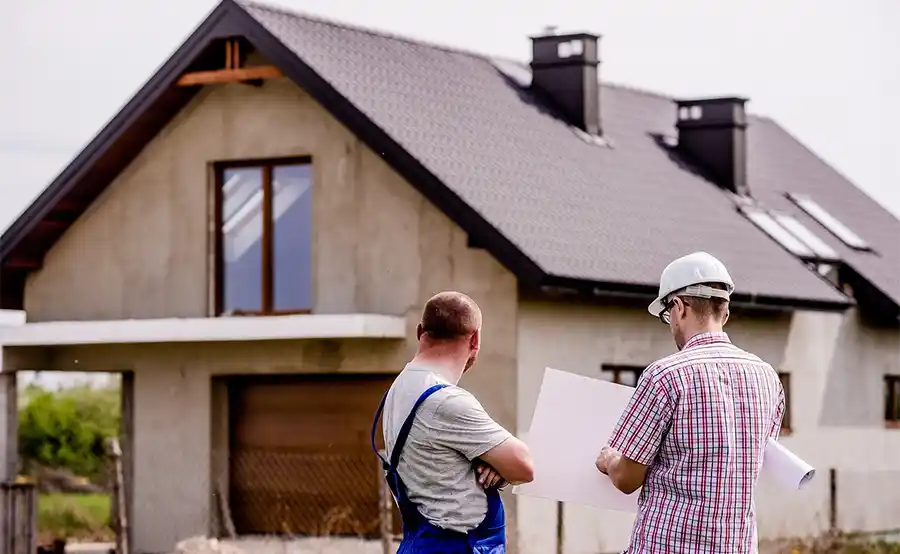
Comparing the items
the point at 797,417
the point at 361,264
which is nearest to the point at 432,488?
the point at 361,264

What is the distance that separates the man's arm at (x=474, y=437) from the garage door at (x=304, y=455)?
1042 cm

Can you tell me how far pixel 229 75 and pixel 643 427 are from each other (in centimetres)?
1190

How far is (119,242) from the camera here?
59.1 feet

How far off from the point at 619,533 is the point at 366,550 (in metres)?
2.66

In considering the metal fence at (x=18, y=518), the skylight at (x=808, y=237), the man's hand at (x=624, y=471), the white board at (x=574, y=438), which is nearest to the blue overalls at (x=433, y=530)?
the white board at (x=574, y=438)

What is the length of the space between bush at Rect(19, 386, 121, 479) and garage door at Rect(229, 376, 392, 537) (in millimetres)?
17210

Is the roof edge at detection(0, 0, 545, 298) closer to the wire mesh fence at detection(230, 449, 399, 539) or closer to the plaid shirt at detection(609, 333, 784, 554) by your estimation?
the wire mesh fence at detection(230, 449, 399, 539)

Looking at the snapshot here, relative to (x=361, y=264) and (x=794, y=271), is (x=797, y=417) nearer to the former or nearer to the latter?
(x=794, y=271)

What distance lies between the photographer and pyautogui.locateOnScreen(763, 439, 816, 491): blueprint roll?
556 centimetres

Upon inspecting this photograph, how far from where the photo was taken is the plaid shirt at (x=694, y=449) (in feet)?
17.2

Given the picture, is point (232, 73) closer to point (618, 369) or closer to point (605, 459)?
point (618, 369)

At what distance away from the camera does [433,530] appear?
18.2ft

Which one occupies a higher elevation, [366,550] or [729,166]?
[729,166]

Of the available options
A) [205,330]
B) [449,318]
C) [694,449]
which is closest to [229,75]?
[205,330]
